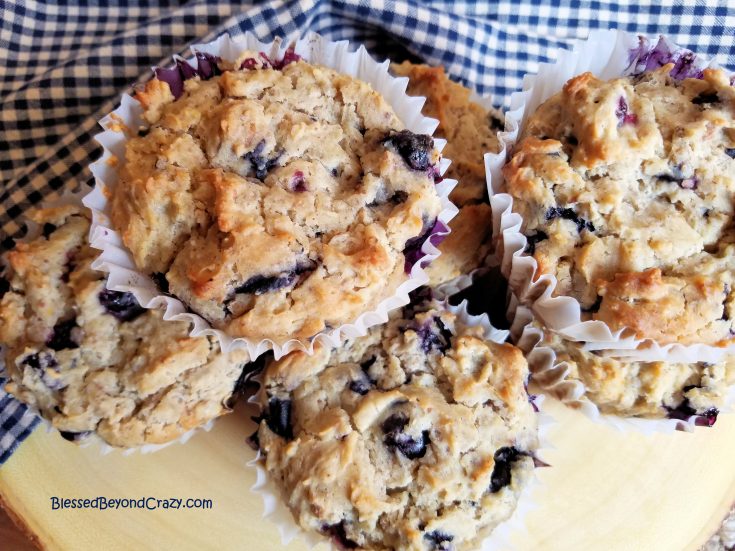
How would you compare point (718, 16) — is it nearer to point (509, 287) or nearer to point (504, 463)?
point (509, 287)

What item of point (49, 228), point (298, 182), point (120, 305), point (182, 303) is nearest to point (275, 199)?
point (298, 182)

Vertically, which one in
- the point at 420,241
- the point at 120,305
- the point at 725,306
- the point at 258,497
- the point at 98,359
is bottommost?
the point at 258,497

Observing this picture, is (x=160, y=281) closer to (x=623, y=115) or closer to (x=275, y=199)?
(x=275, y=199)

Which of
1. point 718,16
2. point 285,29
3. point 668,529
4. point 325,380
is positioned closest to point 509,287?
point 325,380

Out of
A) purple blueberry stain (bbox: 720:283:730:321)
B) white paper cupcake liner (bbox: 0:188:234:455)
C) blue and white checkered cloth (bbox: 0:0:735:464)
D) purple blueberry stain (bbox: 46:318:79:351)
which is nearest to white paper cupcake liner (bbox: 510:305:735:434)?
purple blueberry stain (bbox: 720:283:730:321)

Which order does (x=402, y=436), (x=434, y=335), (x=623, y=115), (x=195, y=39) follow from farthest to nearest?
(x=195, y=39) < (x=434, y=335) < (x=623, y=115) < (x=402, y=436)

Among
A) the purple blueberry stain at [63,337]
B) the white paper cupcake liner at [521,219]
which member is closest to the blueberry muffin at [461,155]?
the white paper cupcake liner at [521,219]
